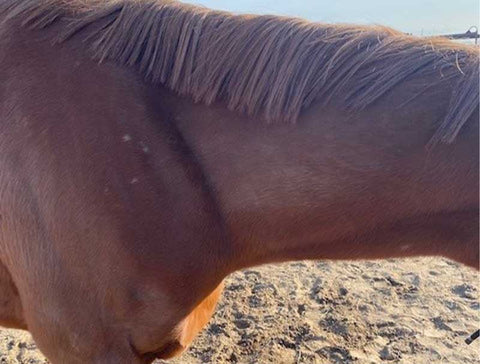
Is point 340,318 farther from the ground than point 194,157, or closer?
closer

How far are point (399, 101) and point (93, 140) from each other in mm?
897

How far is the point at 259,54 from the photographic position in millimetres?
1479

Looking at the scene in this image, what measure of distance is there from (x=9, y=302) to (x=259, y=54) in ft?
4.18

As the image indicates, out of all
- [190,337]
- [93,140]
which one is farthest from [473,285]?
[93,140]

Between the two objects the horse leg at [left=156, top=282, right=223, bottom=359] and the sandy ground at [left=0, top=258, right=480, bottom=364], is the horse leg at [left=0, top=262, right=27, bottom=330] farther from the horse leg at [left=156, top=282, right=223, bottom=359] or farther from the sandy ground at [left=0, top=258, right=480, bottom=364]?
the sandy ground at [left=0, top=258, right=480, bottom=364]

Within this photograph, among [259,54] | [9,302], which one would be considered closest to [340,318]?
[9,302]

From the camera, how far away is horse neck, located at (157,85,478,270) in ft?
4.35

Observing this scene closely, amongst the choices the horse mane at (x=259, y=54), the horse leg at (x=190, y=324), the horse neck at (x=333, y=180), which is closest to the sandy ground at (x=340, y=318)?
the horse leg at (x=190, y=324)

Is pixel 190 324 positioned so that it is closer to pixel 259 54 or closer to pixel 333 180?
pixel 333 180

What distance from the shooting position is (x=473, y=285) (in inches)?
157

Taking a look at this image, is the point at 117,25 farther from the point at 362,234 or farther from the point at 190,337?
the point at 190,337

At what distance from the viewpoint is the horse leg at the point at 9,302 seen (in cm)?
181

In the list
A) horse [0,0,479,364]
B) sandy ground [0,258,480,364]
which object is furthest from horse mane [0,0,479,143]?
sandy ground [0,258,480,364]

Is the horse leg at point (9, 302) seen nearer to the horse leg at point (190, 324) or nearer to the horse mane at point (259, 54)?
the horse leg at point (190, 324)
